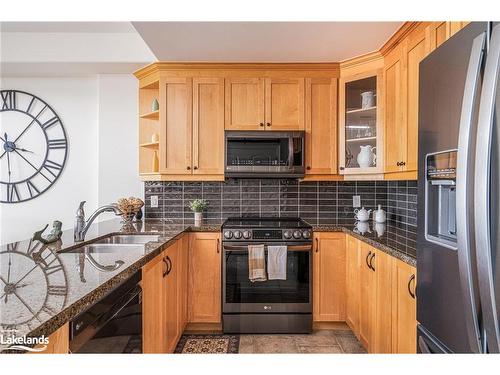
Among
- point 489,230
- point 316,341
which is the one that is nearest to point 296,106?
point 316,341

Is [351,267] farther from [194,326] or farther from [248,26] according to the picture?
[248,26]

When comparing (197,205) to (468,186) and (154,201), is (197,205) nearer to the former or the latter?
(154,201)

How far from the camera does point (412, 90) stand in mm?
2145

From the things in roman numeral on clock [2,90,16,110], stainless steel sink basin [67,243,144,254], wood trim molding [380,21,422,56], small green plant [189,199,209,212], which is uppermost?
wood trim molding [380,21,422,56]

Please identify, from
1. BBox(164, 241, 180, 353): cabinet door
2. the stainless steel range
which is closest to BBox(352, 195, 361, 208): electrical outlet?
the stainless steel range

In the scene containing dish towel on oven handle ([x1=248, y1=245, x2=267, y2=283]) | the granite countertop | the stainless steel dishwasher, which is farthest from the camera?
dish towel on oven handle ([x1=248, y1=245, x2=267, y2=283])

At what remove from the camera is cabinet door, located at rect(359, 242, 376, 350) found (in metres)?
2.23

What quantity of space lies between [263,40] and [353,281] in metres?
1.98

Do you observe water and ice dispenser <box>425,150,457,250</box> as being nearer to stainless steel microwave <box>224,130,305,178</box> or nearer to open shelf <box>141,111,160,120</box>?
stainless steel microwave <box>224,130,305,178</box>

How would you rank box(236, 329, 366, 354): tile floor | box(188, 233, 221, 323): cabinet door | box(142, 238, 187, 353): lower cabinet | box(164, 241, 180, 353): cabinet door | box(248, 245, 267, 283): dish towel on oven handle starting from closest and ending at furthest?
box(142, 238, 187, 353): lower cabinet, box(164, 241, 180, 353): cabinet door, box(236, 329, 366, 354): tile floor, box(248, 245, 267, 283): dish towel on oven handle, box(188, 233, 221, 323): cabinet door

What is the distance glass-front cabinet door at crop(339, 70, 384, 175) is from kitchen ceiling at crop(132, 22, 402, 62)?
25 centimetres

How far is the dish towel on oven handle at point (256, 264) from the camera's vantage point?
2.68 metres

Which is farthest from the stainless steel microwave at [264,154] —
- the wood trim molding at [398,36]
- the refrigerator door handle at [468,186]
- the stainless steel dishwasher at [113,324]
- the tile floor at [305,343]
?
the refrigerator door handle at [468,186]

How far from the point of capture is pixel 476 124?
95 cm
